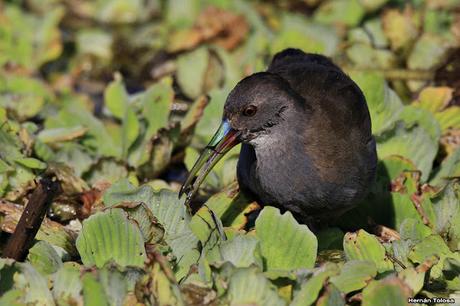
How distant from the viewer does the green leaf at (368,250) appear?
3459 millimetres

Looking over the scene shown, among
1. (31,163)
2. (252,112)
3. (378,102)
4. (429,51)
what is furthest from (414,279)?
(429,51)

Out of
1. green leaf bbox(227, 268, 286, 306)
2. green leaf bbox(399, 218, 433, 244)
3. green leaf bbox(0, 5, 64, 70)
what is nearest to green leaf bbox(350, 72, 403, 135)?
green leaf bbox(399, 218, 433, 244)

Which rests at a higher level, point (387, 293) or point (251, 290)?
point (387, 293)

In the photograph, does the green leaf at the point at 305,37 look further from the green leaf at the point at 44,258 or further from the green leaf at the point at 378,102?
the green leaf at the point at 44,258

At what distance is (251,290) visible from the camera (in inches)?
121

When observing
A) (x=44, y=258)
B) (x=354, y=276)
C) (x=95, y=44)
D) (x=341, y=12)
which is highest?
(x=341, y=12)

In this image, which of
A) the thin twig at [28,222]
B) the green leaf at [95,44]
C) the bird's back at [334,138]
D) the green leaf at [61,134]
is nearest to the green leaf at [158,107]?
the green leaf at [61,134]

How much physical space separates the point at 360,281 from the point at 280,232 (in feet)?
1.33

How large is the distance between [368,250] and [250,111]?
0.74 m

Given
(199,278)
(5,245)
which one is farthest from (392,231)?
(5,245)

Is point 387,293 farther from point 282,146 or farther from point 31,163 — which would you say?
point 31,163

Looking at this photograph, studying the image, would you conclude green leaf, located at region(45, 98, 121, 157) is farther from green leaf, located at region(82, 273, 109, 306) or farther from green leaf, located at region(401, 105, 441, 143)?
green leaf, located at region(82, 273, 109, 306)

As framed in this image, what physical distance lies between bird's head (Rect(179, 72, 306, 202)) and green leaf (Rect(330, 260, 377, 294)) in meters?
0.80

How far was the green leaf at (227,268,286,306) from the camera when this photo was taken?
3.08 meters
